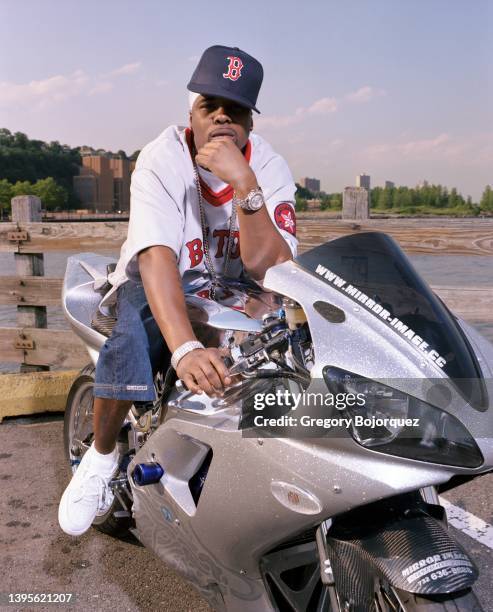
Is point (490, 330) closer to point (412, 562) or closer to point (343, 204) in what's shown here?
point (343, 204)

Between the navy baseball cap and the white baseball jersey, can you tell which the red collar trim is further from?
the navy baseball cap

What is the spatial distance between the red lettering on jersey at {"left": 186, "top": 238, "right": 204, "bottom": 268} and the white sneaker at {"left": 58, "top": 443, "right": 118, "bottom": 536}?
2.45ft

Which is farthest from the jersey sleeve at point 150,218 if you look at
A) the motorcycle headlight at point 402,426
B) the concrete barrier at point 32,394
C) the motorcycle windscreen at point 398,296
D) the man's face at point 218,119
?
the concrete barrier at point 32,394

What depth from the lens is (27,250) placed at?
5.77m

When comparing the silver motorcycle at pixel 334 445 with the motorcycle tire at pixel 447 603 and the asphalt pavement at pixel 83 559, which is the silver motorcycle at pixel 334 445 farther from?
the asphalt pavement at pixel 83 559

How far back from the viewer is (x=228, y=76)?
7.40 ft

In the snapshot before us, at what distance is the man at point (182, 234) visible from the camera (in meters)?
2.10

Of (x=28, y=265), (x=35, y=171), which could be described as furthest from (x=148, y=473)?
(x=35, y=171)

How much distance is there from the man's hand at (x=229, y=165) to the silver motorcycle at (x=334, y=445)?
0.37m

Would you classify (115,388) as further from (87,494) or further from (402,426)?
(402,426)

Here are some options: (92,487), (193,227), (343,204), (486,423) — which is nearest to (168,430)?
(92,487)

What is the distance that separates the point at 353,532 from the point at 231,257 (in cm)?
122

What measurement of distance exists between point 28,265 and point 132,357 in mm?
3817

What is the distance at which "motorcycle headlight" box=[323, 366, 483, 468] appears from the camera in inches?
60.7
